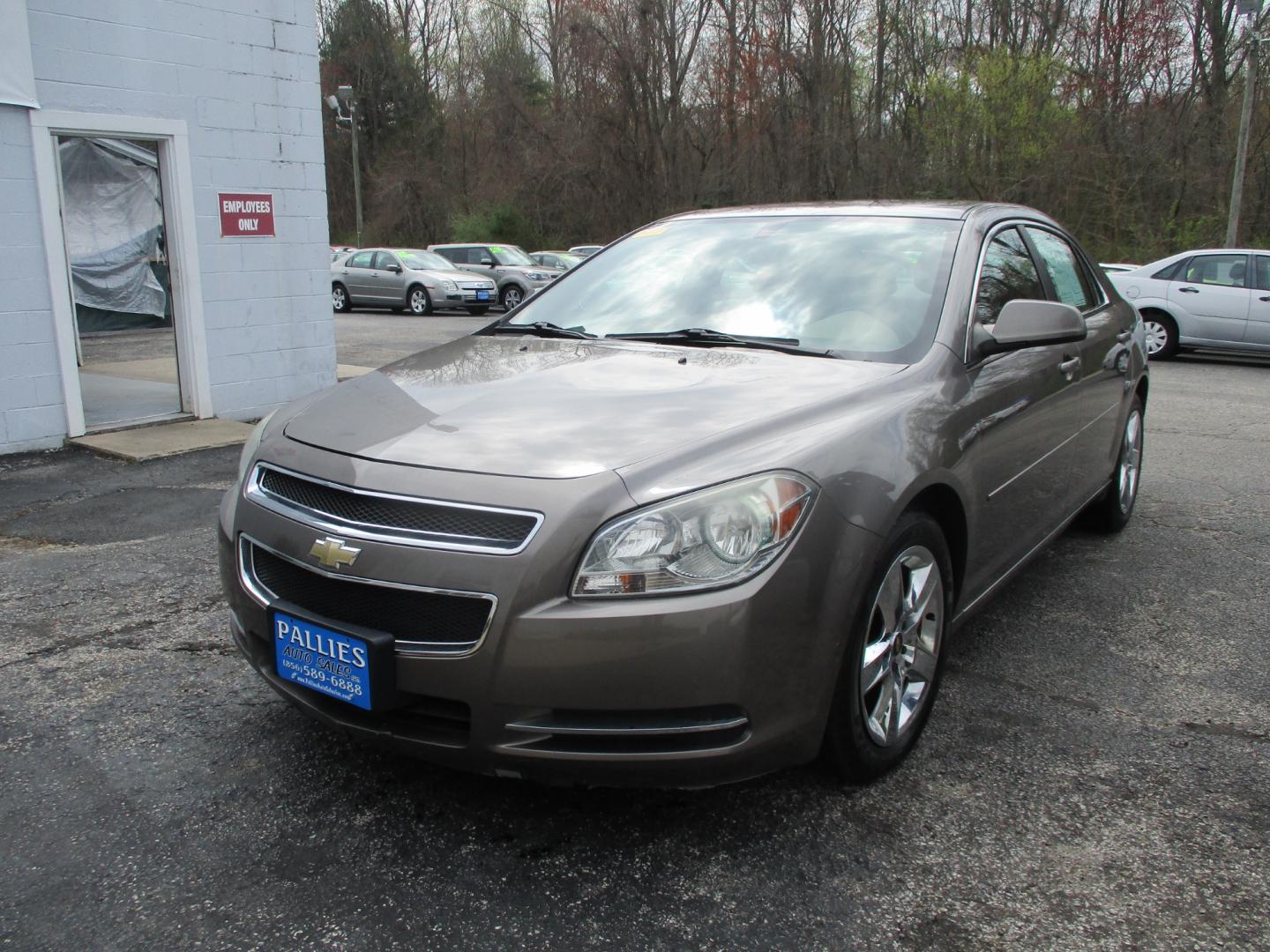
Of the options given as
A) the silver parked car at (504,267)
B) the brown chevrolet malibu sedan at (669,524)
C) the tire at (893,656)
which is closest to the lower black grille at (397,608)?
the brown chevrolet malibu sedan at (669,524)

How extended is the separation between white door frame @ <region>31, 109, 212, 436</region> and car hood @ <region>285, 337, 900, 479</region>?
5.17 metres

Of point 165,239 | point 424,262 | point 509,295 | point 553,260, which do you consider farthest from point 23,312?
point 553,260

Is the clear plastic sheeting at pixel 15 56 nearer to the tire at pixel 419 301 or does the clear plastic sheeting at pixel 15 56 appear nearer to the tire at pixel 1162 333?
the tire at pixel 1162 333

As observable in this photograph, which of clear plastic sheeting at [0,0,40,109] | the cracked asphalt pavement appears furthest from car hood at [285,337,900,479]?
clear plastic sheeting at [0,0,40,109]

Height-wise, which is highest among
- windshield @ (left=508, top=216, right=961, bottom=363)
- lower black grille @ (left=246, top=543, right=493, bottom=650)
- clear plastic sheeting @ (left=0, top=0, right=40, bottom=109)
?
clear plastic sheeting @ (left=0, top=0, right=40, bottom=109)

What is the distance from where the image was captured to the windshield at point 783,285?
128 inches

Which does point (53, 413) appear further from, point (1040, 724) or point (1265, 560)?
point (1265, 560)

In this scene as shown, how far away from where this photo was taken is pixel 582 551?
7.27 feet

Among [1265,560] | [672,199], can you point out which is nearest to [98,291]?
[1265,560]

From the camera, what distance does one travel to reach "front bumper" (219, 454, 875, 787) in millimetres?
2188

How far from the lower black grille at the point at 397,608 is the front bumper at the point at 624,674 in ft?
0.12

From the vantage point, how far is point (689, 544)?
7.38 ft

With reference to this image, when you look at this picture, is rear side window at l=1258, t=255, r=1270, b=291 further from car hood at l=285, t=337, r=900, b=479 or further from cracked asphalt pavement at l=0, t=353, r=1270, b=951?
car hood at l=285, t=337, r=900, b=479

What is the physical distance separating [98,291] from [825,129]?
26.9 meters
